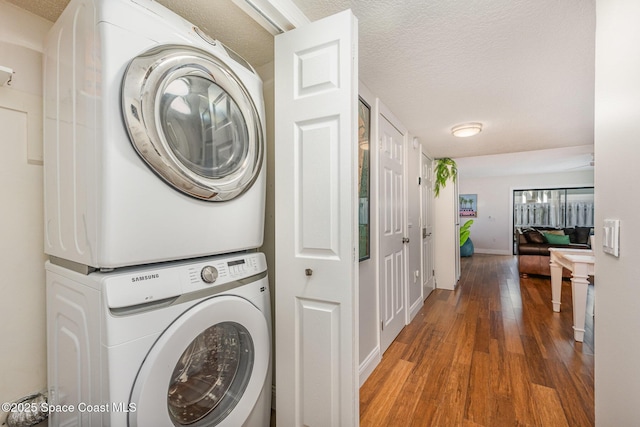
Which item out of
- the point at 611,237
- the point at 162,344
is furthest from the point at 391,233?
the point at 162,344

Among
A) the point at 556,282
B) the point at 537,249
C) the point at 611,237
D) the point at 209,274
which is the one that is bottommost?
the point at 556,282

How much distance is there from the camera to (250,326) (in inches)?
45.0

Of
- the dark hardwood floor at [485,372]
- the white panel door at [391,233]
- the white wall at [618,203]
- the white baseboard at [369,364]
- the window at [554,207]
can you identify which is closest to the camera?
the white wall at [618,203]

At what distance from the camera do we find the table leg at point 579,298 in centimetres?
241

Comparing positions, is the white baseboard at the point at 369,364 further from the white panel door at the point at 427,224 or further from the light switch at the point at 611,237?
the white panel door at the point at 427,224

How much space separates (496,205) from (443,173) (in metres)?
4.89

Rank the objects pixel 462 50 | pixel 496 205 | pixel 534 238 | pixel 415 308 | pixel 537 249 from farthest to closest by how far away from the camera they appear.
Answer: pixel 496 205 < pixel 534 238 < pixel 537 249 < pixel 415 308 < pixel 462 50

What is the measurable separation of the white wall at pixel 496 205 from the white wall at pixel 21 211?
832 centimetres

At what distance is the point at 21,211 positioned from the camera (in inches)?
45.6

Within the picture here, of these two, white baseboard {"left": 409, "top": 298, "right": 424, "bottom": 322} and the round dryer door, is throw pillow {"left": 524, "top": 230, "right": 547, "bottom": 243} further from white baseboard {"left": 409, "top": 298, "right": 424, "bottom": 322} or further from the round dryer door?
the round dryer door

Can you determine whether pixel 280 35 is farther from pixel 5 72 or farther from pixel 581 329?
pixel 581 329

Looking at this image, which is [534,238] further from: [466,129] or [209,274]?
[209,274]

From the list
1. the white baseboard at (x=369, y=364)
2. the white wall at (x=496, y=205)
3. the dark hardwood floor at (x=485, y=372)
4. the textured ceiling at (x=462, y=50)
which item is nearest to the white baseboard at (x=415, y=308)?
the dark hardwood floor at (x=485, y=372)

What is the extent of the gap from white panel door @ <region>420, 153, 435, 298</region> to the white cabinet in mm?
196
